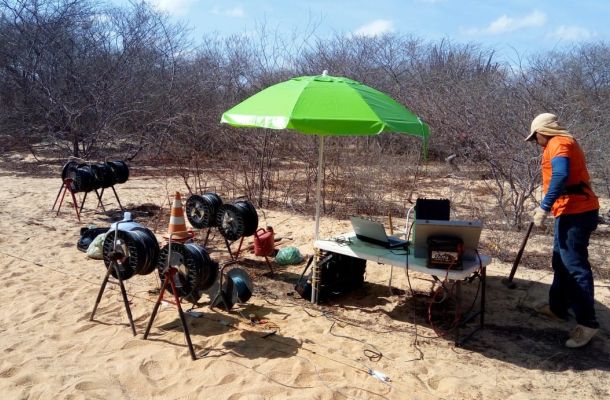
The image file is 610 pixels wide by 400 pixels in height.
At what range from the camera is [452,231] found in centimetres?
446

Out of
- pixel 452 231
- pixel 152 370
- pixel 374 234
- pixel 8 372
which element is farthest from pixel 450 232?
pixel 8 372

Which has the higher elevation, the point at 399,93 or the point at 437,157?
the point at 399,93

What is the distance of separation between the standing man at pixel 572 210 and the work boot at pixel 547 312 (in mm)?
500

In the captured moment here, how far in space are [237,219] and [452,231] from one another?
2632 mm

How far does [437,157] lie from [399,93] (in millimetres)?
2410

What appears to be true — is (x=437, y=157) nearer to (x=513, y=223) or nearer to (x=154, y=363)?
(x=513, y=223)

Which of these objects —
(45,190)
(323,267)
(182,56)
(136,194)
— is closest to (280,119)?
(323,267)

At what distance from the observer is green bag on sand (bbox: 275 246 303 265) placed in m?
6.74

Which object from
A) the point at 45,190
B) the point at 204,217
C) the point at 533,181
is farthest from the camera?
the point at 45,190

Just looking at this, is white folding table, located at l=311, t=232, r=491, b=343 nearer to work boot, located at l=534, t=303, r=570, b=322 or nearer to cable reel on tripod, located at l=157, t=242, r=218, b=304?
work boot, located at l=534, t=303, r=570, b=322

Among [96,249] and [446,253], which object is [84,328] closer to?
[96,249]

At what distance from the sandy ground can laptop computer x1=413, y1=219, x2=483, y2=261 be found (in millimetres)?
823

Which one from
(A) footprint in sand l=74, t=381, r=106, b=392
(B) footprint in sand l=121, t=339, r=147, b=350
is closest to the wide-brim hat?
(B) footprint in sand l=121, t=339, r=147, b=350

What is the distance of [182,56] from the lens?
20.0m
